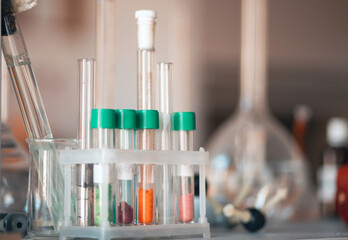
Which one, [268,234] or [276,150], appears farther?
[276,150]

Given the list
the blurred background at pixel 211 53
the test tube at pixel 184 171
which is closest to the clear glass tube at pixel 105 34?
the test tube at pixel 184 171

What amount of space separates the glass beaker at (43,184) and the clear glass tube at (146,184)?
0.09m

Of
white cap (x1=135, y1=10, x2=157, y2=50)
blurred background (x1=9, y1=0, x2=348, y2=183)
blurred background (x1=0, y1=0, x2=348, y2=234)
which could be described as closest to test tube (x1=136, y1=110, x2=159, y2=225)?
white cap (x1=135, y1=10, x2=157, y2=50)

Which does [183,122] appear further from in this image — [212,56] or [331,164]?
[212,56]

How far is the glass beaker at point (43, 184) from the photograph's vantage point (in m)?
0.78

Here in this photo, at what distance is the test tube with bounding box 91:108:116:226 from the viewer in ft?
2.38

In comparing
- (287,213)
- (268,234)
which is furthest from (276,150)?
(268,234)

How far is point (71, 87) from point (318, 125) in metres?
1.69

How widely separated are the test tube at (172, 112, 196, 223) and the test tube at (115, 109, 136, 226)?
2.8 inches

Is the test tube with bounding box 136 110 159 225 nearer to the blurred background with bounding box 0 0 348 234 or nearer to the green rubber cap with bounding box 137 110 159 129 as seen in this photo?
the green rubber cap with bounding box 137 110 159 129

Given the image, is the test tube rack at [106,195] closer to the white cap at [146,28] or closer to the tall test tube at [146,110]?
the tall test tube at [146,110]

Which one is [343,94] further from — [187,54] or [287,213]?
[287,213]

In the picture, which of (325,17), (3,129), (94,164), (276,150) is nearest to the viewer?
(94,164)

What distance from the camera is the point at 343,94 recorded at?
4.00 meters
